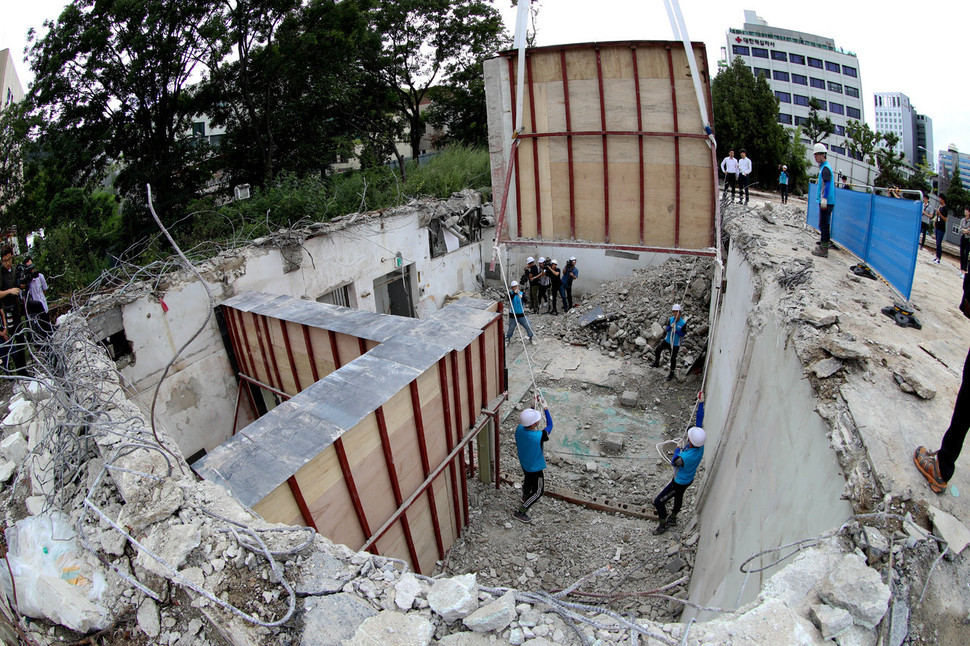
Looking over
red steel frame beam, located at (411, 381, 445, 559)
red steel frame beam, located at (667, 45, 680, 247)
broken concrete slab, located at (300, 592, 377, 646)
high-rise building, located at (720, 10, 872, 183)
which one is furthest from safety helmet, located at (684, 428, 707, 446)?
high-rise building, located at (720, 10, 872, 183)

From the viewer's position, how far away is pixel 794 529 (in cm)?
297

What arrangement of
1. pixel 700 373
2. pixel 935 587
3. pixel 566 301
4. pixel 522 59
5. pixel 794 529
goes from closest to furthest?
pixel 935 587
pixel 794 529
pixel 522 59
pixel 700 373
pixel 566 301

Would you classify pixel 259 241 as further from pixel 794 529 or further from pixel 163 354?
pixel 794 529

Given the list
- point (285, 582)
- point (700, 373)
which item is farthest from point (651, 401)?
point (285, 582)

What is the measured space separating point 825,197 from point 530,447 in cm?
493

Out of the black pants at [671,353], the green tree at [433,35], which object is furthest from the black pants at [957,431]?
the green tree at [433,35]

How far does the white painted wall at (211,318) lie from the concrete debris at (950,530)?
733 centimetres

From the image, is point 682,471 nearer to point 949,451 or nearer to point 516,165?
point 949,451

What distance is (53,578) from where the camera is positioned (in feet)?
8.84

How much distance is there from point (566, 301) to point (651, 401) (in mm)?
4826

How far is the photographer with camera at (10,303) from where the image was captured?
6035 millimetres

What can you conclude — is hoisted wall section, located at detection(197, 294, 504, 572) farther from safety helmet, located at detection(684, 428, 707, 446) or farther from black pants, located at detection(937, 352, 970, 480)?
black pants, located at detection(937, 352, 970, 480)

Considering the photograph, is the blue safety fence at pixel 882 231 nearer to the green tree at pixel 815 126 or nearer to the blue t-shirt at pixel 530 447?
the blue t-shirt at pixel 530 447

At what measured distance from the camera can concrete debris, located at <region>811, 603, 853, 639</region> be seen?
215cm
